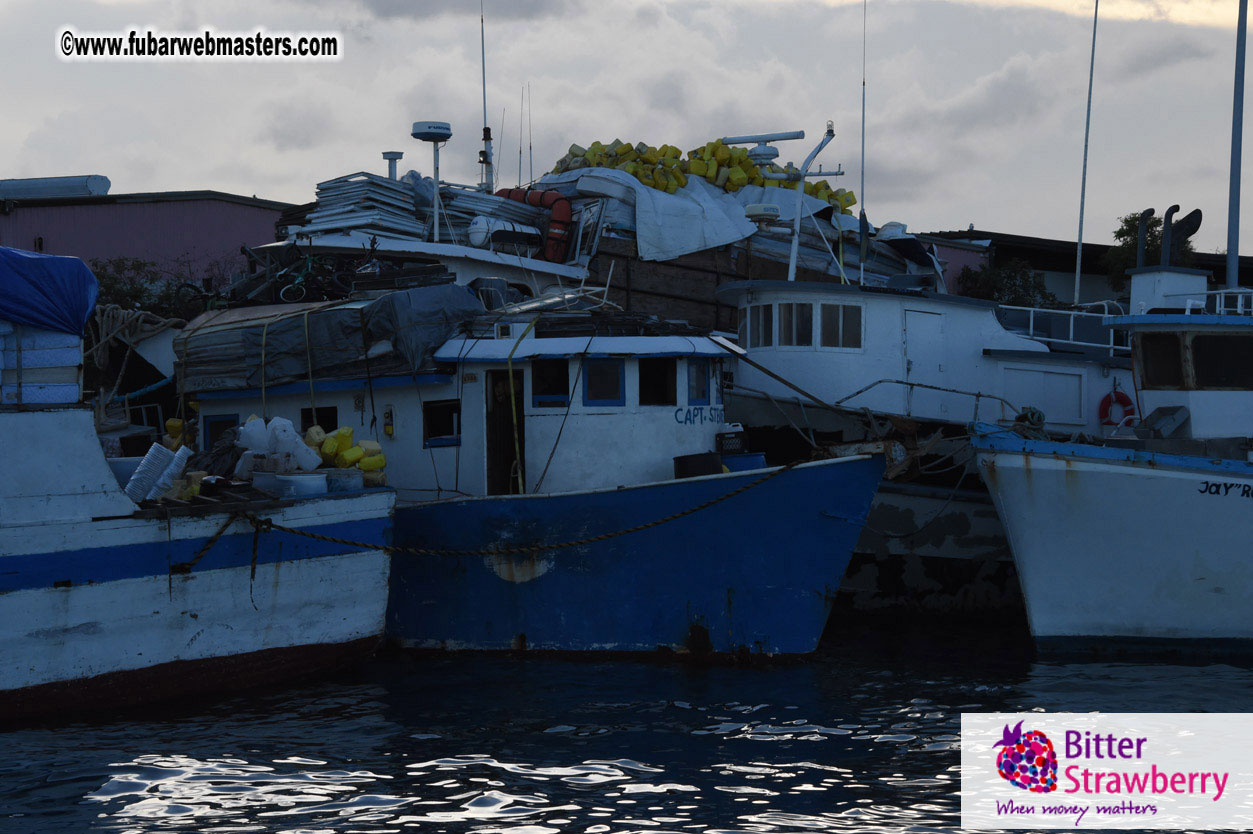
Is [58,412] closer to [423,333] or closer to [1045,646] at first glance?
[423,333]

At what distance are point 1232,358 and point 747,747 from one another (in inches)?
369

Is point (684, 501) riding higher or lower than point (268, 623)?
higher

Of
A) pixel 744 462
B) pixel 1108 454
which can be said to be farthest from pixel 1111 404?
pixel 744 462

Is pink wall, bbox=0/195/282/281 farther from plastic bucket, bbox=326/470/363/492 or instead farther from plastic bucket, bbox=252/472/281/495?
plastic bucket, bbox=326/470/363/492

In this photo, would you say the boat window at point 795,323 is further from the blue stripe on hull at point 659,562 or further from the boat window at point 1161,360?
the blue stripe on hull at point 659,562

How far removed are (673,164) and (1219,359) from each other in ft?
34.8

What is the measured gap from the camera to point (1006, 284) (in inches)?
1126

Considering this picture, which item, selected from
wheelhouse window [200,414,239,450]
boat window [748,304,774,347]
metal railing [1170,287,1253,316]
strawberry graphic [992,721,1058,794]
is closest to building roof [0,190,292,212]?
wheelhouse window [200,414,239,450]

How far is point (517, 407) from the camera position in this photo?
48.9 ft

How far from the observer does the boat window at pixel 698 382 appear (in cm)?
1481

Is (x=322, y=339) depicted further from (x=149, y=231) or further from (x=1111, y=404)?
(x=149, y=231)

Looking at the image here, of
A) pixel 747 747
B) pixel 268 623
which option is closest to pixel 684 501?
pixel 747 747

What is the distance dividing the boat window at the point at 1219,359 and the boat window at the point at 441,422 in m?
9.46

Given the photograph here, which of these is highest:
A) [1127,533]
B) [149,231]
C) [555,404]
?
[149,231]
